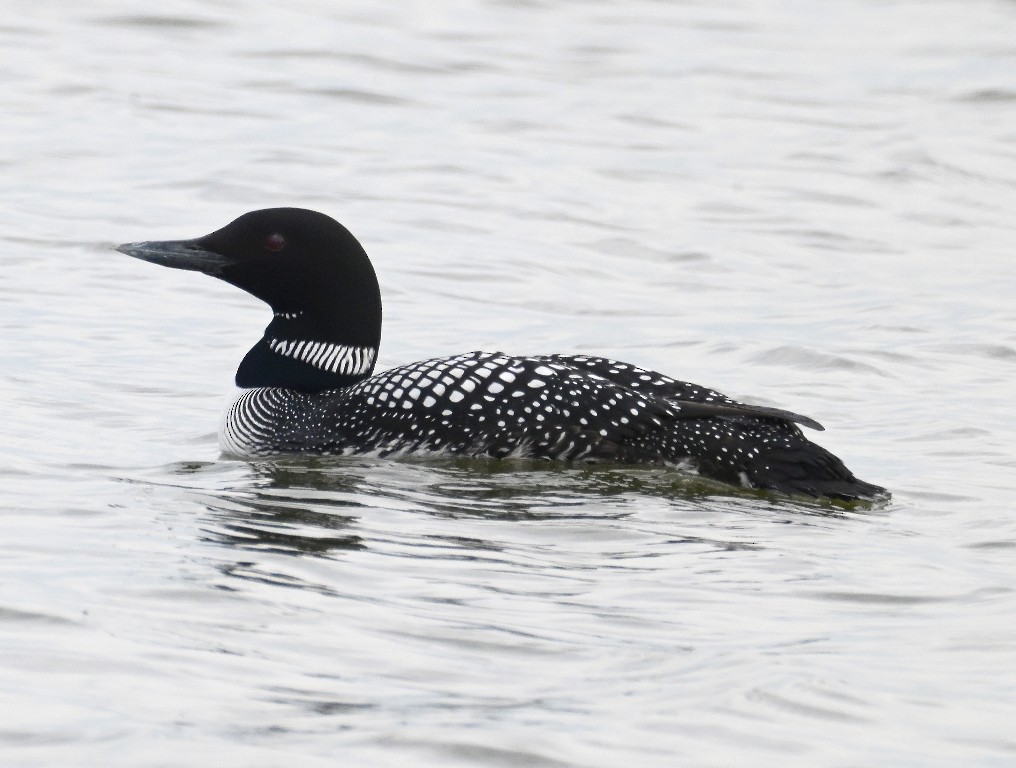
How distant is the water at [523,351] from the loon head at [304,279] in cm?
40

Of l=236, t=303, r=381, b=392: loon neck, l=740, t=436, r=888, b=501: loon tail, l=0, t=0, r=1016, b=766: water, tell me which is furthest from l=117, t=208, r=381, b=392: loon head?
l=740, t=436, r=888, b=501: loon tail

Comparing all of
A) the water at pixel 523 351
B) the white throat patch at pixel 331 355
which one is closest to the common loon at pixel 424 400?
the white throat patch at pixel 331 355

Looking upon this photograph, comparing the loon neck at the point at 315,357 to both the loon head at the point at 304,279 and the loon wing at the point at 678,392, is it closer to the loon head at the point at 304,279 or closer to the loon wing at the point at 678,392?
the loon head at the point at 304,279

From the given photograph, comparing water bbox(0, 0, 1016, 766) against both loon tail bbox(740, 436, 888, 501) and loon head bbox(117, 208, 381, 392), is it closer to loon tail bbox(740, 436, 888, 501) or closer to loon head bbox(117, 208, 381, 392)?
loon tail bbox(740, 436, 888, 501)

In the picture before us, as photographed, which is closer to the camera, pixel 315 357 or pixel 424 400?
pixel 424 400

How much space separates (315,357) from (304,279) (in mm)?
249

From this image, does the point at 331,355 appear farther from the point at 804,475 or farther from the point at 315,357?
the point at 804,475

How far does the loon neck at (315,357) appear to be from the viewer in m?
5.80

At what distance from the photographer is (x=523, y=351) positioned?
293 inches

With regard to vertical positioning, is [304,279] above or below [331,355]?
above

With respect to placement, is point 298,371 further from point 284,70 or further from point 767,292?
point 284,70

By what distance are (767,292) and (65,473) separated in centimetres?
438

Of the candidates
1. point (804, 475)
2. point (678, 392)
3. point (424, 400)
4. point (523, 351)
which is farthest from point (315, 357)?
point (523, 351)

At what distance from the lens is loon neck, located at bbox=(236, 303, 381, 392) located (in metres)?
5.80
